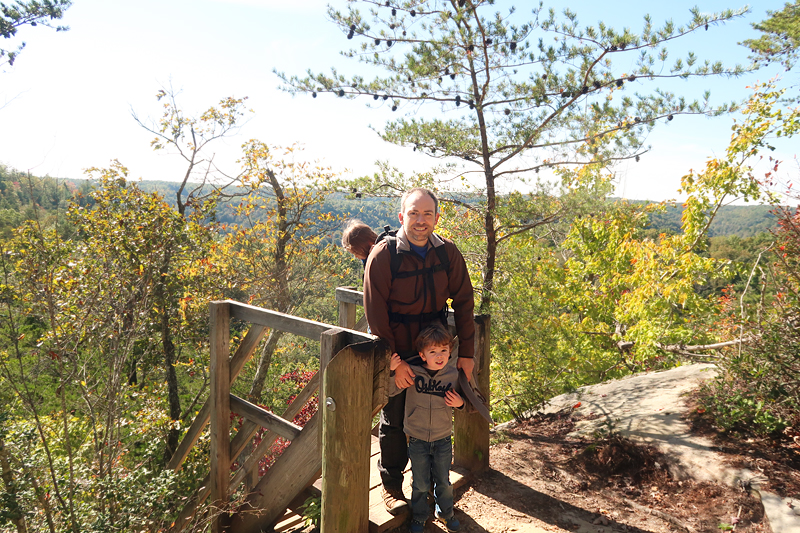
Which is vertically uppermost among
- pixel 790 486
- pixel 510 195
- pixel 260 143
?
pixel 260 143

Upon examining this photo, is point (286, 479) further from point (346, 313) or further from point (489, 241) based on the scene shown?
point (489, 241)

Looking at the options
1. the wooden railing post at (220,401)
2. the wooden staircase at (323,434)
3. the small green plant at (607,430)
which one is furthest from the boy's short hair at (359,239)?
the small green plant at (607,430)

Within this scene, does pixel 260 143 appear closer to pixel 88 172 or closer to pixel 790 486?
pixel 88 172

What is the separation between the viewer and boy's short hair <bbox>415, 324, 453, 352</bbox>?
244 centimetres

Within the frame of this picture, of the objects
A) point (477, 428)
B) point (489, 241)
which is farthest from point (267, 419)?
point (489, 241)

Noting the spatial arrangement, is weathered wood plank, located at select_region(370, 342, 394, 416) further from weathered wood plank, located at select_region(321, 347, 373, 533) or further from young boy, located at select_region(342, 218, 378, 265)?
young boy, located at select_region(342, 218, 378, 265)

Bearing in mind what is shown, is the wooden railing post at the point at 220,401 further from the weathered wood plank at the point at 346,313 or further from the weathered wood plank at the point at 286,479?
the weathered wood plank at the point at 346,313

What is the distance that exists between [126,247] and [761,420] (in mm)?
8999

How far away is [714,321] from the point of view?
6.51m

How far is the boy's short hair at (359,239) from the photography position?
3.13 metres

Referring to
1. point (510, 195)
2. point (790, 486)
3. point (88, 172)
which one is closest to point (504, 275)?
point (510, 195)

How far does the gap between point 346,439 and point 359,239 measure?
1.35 metres

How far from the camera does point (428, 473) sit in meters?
2.66

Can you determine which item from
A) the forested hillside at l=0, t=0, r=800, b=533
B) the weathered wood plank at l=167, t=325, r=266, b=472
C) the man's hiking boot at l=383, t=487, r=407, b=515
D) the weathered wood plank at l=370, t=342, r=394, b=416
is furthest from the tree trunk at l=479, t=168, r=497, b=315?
the weathered wood plank at l=370, t=342, r=394, b=416
